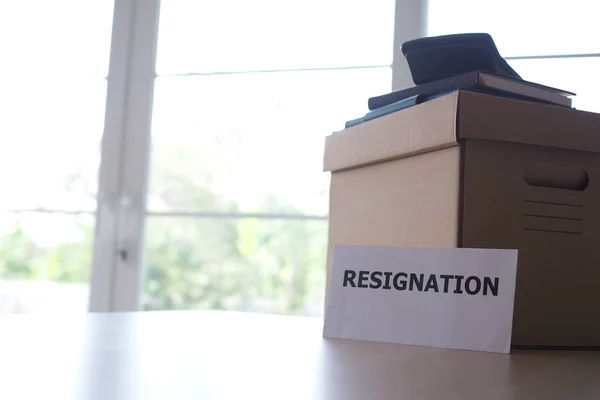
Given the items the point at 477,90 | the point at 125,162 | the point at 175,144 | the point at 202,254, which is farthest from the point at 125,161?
the point at 477,90

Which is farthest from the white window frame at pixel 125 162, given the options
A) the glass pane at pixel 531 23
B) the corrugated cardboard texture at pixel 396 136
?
the corrugated cardboard texture at pixel 396 136

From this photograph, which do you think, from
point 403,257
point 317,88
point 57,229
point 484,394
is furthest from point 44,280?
point 484,394

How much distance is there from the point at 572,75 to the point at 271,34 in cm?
80

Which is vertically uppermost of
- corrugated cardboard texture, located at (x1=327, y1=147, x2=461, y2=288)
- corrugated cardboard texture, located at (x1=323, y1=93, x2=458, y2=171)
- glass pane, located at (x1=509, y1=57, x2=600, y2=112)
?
glass pane, located at (x1=509, y1=57, x2=600, y2=112)

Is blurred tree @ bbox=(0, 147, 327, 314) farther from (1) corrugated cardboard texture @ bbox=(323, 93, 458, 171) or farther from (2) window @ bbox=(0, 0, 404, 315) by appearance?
(1) corrugated cardboard texture @ bbox=(323, 93, 458, 171)

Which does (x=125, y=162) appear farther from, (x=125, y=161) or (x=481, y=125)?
(x=481, y=125)

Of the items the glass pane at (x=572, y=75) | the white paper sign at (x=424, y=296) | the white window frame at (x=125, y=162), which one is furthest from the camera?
the white window frame at (x=125, y=162)

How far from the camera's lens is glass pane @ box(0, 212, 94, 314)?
6.11 ft

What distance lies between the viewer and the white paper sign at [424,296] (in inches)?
25.9

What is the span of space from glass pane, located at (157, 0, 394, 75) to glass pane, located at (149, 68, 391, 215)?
40mm

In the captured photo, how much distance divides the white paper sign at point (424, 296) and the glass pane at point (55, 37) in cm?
140

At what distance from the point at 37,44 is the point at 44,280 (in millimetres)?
722

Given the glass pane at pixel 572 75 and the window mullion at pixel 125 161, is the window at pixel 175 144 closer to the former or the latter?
the window mullion at pixel 125 161

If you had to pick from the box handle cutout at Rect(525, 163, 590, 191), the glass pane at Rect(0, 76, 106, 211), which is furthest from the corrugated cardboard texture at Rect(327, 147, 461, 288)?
the glass pane at Rect(0, 76, 106, 211)
